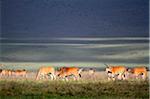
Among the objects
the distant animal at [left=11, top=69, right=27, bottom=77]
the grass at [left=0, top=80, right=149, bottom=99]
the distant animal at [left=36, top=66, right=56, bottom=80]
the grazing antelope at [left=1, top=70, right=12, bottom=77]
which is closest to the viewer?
the grass at [left=0, top=80, right=149, bottom=99]

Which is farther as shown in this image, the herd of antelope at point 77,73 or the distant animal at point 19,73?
the distant animal at point 19,73

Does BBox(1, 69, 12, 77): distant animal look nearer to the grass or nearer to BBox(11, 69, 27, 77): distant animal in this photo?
BBox(11, 69, 27, 77): distant animal

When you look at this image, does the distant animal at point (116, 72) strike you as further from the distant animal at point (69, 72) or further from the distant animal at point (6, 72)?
the distant animal at point (6, 72)

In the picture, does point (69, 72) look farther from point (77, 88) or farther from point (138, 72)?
point (138, 72)

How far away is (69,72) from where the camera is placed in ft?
68.6

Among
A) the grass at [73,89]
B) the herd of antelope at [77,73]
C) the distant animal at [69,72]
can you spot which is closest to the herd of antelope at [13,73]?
the herd of antelope at [77,73]

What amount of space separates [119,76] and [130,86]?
0.80m

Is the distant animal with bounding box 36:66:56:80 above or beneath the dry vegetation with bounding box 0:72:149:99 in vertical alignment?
above

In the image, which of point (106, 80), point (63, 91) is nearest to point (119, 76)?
point (106, 80)

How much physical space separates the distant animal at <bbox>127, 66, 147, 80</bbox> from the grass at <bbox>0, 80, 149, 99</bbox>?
1.66 feet

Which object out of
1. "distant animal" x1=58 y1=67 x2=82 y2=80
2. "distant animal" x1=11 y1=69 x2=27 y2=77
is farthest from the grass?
"distant animal" x1=11 y1=69 x2=27 y2=77

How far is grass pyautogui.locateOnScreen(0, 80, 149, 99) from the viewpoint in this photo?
19.2 m

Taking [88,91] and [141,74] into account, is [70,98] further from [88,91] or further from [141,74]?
[141,74]

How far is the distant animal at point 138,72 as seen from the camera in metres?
20.8
